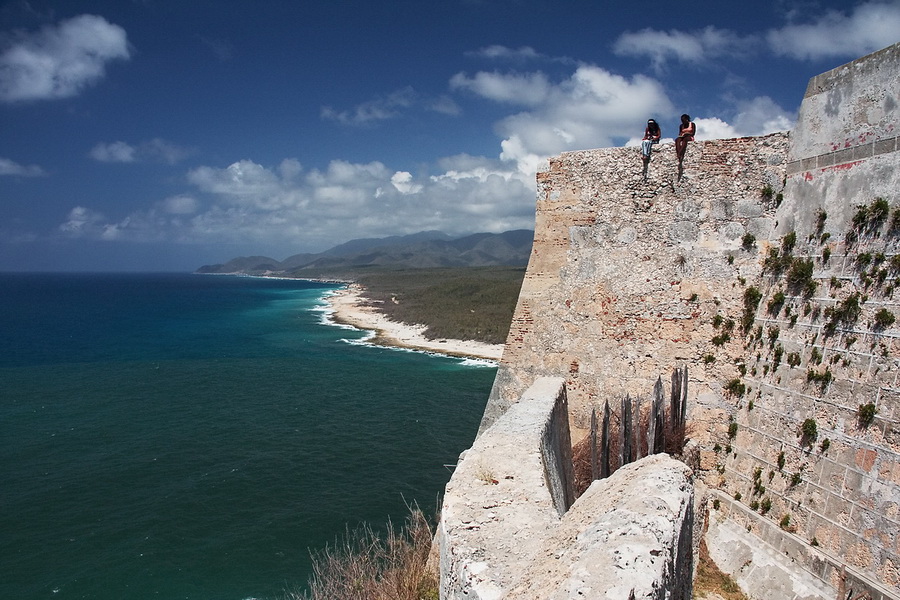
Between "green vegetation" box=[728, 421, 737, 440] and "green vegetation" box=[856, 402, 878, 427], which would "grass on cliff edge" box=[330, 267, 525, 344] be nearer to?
"green vegetation" box=[728, 421, 737, 440]

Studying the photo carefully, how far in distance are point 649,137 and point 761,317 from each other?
364cm

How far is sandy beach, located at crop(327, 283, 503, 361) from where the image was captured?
211ft

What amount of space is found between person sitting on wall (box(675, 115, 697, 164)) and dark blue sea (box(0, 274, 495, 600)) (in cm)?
1278

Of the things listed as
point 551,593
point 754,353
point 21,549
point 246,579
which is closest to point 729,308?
point 754,353

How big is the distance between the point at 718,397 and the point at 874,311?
2.78 m

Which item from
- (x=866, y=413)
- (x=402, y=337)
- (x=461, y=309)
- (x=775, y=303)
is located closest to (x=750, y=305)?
(x=775, y=303)

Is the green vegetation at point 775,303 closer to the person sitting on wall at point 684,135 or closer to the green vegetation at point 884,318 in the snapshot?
the green vegetation at point 884,318

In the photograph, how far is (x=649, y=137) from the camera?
9453 millimetres

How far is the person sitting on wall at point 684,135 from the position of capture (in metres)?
8.87

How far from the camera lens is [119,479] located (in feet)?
92.1

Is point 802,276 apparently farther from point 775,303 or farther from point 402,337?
point 402,337

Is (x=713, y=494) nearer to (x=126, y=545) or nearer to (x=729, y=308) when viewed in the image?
(x=729, y=308)

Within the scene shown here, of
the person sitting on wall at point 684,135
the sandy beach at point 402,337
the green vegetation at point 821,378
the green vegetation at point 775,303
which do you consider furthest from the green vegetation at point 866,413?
the sandy beach at point 402,337

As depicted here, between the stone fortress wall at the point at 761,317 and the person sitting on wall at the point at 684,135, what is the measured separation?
155mm
